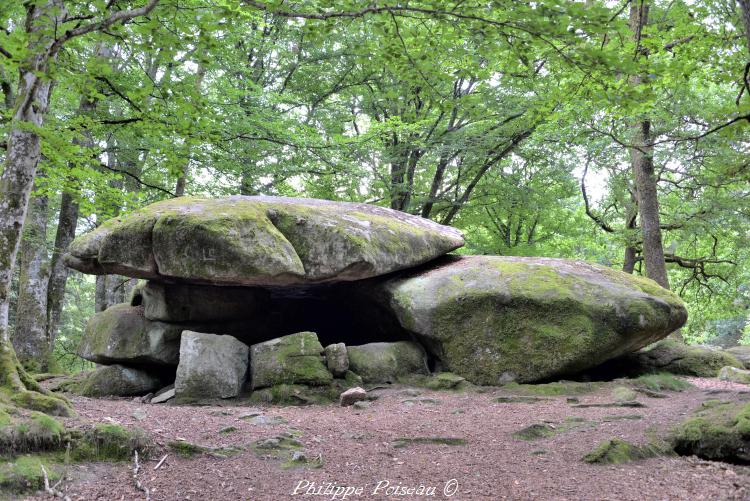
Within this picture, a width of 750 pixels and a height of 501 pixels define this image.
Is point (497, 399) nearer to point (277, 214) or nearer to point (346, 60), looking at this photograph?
point (277, 214)

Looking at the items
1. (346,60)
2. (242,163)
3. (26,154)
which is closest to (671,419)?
(26,154)

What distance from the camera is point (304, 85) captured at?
15.5m

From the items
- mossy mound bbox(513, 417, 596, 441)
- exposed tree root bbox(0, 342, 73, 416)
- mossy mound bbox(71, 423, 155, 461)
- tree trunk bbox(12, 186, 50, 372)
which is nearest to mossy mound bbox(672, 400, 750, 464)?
mossy mound bbox(513, 417, 596, 441)

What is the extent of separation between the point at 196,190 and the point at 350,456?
12.4 meters

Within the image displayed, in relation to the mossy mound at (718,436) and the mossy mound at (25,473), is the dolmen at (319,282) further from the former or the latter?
the mossy mound at (25,473)

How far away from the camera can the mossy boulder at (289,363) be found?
7.75 m

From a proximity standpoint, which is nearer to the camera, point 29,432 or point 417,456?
point 29,432

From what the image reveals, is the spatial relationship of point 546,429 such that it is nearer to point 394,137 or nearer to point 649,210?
point 649,210

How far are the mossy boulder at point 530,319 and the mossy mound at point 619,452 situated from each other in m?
3.47

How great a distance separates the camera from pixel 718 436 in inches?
174

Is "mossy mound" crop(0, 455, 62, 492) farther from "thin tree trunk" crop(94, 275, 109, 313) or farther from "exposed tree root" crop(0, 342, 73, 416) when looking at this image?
"thin tree trunk" crop(94, 275, 109, 313)

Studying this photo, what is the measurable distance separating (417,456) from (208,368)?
13.3 ft

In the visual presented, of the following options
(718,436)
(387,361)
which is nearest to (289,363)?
(387,361)

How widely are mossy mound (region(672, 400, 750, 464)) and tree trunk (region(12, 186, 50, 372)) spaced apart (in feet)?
36.2
